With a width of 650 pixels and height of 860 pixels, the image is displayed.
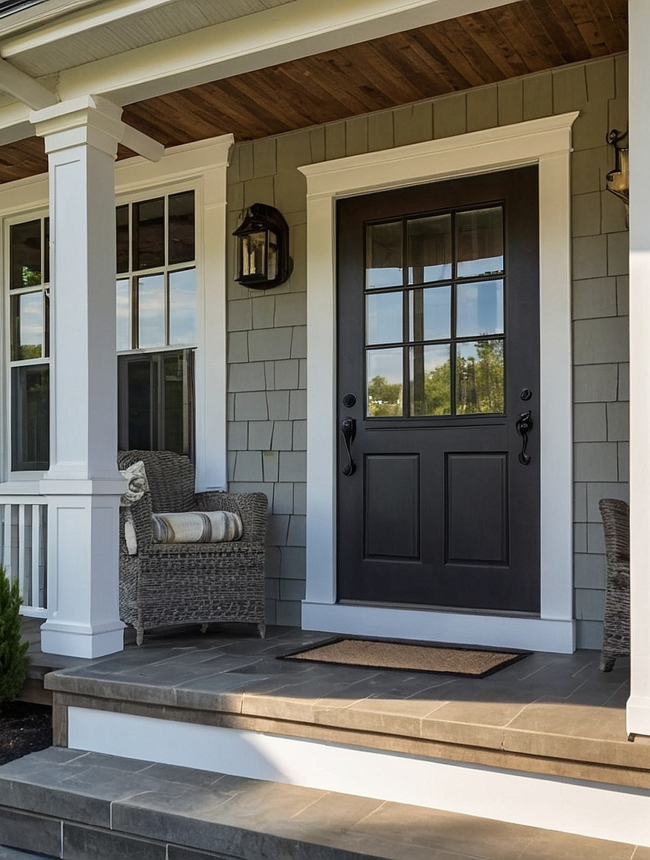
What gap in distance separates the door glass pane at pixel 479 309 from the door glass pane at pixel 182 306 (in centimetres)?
146

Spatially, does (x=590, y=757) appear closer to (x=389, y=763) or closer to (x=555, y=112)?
(x=389, y=763)

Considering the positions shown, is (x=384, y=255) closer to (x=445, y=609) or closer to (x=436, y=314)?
(x=436, y=314)

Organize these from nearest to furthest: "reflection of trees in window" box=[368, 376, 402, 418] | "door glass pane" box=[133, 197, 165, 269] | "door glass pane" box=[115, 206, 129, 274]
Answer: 1. "reflection of trees in window" box=[368, 376, 402, 418]
2. "door glass pane" box=[133, 197, 165, 269]
3. "door glass pane" box=[115, 206, 129, 274]

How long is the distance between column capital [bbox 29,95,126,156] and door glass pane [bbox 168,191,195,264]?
986mm

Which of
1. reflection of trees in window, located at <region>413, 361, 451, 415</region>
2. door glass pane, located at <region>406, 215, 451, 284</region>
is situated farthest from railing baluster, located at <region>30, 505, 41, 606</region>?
door glass pane, located at <region>406, 215, 451, 284</region>

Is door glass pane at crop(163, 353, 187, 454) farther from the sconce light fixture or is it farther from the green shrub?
the sconce light fixture

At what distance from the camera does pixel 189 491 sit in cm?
436

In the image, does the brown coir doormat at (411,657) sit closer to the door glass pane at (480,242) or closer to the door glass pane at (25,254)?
the door glass pane at (480,242)

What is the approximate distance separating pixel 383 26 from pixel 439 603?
2.35 metres

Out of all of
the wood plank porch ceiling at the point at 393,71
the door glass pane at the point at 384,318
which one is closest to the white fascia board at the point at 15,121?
the wood plank porch ceiling at the point at 393,71

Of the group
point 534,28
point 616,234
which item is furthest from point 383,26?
point 616,234

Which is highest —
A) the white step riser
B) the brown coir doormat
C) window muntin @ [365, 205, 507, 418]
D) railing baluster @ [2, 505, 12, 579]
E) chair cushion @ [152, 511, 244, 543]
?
window muntin @ [365, 205, 507, 418]

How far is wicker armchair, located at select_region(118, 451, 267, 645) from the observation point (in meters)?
3.66

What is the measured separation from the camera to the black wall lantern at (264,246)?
14.0 feet
